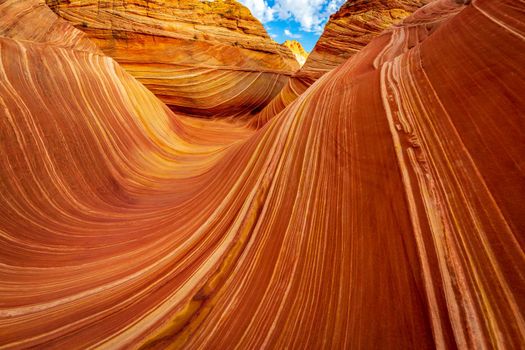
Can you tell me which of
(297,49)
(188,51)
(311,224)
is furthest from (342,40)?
(297,49)

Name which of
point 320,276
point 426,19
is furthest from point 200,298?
point 426,19

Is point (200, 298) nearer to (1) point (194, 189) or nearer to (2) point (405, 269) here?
(2) point (405, 269)

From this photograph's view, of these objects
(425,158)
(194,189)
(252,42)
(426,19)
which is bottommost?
(425,158)

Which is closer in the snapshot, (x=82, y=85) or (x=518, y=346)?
(x=518, y=346)

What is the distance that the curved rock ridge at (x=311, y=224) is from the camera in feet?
1.88

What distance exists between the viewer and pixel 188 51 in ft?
15.5

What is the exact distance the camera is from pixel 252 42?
5.64 metres

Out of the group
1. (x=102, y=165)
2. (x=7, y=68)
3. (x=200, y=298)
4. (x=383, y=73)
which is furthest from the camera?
(x=102, y=165)

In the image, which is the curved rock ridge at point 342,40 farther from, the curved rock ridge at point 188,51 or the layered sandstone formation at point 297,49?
the layered sandstone formation at point 297,49

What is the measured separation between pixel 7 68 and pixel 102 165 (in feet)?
2.42

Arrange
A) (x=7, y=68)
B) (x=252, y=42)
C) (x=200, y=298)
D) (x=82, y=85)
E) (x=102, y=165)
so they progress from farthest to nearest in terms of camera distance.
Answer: (x=252, y=42), (x=82, y=85), (x=102, y=165), (x=7, y=68), (x=200, y=298)

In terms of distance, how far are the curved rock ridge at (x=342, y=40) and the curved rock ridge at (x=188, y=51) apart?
0.99 metres

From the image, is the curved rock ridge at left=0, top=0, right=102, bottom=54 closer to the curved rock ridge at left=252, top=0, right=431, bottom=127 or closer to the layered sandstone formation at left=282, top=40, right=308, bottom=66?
the curved rock ridge at left=252, top=0, right=431, bottom=127

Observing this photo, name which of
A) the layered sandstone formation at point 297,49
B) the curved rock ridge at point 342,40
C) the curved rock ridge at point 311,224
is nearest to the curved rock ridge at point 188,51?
the curved rock ridge at point 342,40
